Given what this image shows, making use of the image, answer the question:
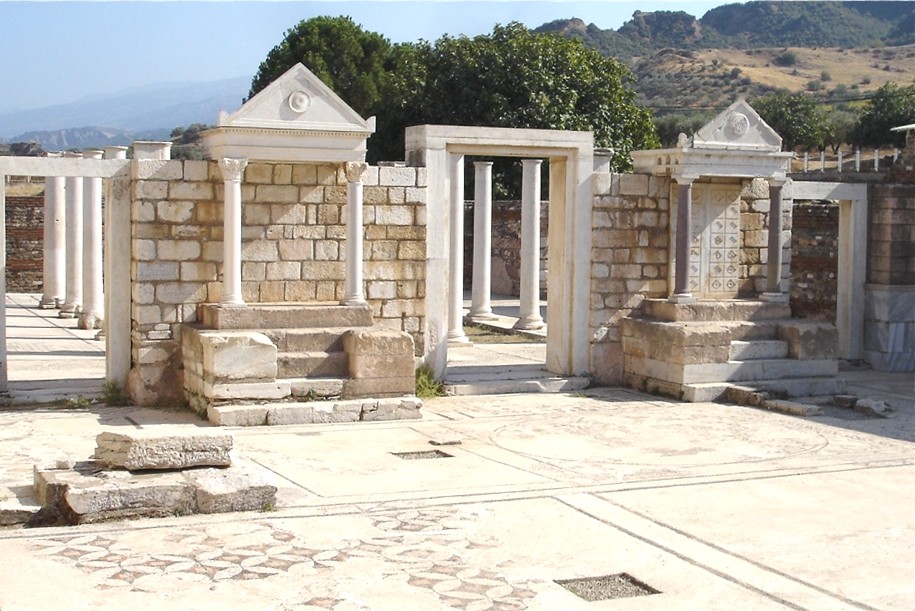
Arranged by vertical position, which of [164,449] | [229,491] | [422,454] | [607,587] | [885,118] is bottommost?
[607,587]

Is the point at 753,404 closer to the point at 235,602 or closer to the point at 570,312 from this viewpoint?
the point at 570,312

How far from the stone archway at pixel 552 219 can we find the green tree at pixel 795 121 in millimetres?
33685

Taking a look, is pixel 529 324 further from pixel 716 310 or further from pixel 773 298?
pixel 716 310

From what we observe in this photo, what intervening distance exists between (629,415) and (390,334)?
272 cm

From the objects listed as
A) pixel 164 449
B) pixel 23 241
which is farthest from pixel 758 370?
pixel 23 241

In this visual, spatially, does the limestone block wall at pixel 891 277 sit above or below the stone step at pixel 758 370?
above

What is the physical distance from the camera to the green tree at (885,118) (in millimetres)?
44047

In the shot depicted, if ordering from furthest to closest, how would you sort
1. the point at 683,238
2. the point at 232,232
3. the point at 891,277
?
the point at 891,277, the point at 683,238, the point at 232,232

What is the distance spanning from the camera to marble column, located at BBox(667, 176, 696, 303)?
15.0m

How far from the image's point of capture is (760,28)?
97.9 meters

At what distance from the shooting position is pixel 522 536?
822cm

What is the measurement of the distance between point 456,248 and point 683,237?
368 cm

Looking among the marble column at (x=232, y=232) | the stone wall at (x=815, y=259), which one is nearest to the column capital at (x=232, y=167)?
the marble column at (x=232, y=232)

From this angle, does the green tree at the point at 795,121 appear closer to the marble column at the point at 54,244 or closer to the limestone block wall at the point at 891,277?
the marble column at the point at 54,244
